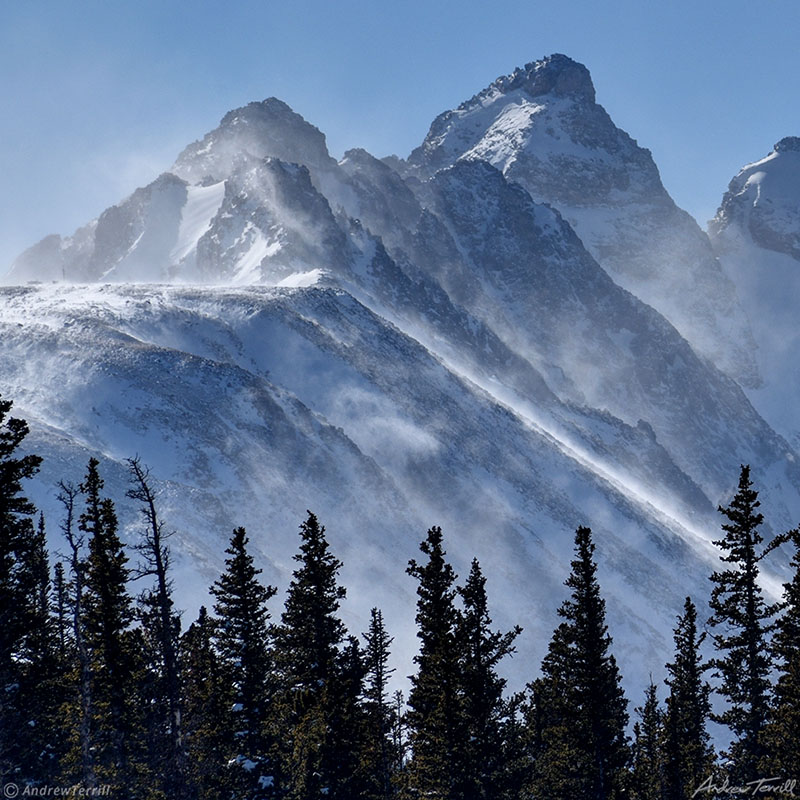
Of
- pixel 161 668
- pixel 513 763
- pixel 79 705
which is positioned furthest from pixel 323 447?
pixel 79 705

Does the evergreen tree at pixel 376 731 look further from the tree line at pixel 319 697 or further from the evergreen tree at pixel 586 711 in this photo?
the evergreen tree at pixel 586 711

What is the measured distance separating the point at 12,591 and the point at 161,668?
20.8 feet

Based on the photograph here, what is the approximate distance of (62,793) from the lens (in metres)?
30.8

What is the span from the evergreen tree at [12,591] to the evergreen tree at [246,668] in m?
6.30

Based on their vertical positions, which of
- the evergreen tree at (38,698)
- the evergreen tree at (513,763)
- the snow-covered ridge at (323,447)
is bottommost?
the evergreen tree at (513,763)

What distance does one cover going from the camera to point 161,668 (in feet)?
104

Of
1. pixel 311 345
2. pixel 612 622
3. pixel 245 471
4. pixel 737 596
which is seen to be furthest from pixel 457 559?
pixel 737 596

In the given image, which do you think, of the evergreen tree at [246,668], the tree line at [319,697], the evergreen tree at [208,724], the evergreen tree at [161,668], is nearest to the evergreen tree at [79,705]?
the tree line at [319,697]

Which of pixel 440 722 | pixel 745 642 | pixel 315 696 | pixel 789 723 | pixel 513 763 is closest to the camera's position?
pixel 789 723

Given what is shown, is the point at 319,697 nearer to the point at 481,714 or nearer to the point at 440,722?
the point at 440,722

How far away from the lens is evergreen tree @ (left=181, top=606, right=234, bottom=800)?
3462cm

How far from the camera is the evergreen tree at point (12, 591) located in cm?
2422

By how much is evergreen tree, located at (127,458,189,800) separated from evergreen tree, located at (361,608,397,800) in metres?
6.07

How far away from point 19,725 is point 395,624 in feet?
259
